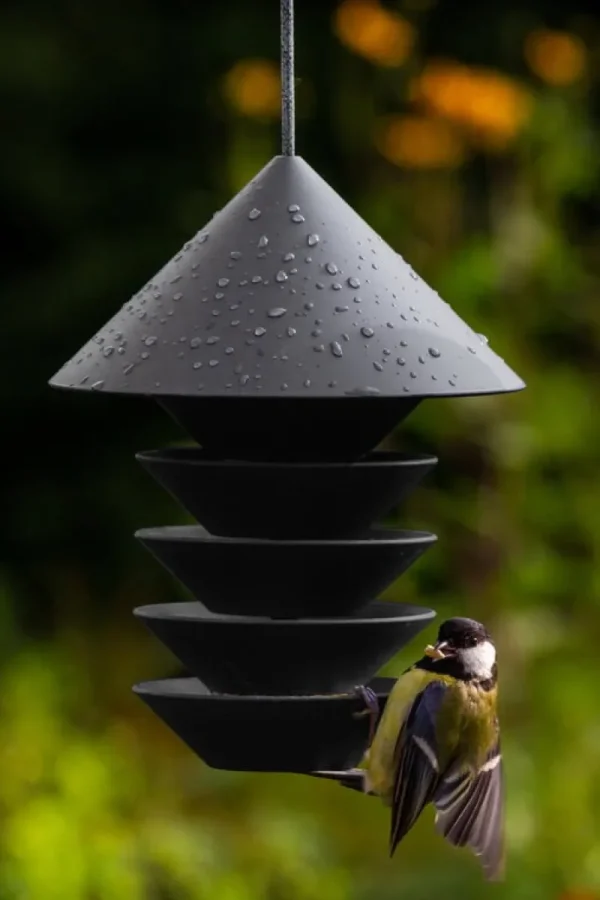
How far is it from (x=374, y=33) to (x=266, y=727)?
13.4 feet

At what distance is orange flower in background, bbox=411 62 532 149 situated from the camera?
237 inches

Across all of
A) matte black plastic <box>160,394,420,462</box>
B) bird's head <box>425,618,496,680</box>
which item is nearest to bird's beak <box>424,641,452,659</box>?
bird's head <box>425,618,496,680</box>

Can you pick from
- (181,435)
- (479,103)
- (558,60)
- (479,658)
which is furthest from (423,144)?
(479,658)

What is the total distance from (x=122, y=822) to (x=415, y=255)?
2159mm

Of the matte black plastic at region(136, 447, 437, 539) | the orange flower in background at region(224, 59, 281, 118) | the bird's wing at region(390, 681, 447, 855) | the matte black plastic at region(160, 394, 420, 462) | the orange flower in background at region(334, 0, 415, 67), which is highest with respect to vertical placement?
the orange flower in background at region(334, 0, 415, 67)

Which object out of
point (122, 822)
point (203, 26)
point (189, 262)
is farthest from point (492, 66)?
point (189, 262)

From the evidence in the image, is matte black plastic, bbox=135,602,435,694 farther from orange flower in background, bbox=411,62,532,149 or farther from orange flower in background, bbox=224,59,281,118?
orange flower in background, bbox=224,59,281,118

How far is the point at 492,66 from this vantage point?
8.07 meters

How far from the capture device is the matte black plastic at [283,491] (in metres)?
2.53

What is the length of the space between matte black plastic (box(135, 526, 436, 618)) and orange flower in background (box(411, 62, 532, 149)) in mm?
3633

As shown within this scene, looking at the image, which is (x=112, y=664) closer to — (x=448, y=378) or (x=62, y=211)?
(x=62, y=211)

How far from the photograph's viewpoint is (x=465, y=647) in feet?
9.18

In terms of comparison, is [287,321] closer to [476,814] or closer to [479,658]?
[479,658]

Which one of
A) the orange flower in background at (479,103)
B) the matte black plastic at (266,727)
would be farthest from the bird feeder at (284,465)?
the orange flower in background at (479,103)
